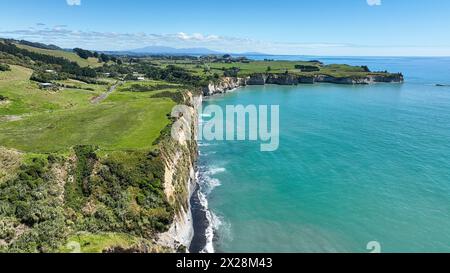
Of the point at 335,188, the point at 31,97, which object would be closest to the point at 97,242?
the point at 335,188

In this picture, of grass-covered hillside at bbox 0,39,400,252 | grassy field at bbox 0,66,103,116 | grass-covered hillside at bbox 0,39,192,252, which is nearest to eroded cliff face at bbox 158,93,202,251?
grass-covered hillside at bbox 0,39,400,252

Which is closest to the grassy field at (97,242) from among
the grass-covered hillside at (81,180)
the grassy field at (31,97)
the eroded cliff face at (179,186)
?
the grass-covered hillside at (81,180)

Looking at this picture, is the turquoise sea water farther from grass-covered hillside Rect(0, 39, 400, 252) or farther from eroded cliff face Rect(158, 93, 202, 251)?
grass-covered hillside Rect(0, 39, 400, 252)

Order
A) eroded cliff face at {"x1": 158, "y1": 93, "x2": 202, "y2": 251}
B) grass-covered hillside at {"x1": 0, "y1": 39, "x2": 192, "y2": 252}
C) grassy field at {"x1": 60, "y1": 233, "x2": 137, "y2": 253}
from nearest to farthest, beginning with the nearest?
1. grassy field at {"x1": 60, "y1": 233, "x2": 137, "y2": 253}
2. grass-covered hillside at {"x1": 0, "y1": 39, "x2": 192, "y2": 252}
3. eroded cliff face at {"x1": 158, "y1": 93, "x2": 202, "y2": 251}

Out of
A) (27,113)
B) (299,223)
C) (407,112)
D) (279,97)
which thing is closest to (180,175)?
(299,223)
